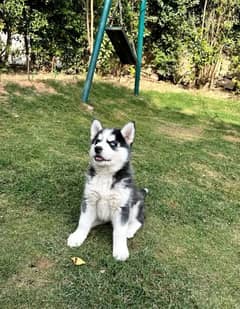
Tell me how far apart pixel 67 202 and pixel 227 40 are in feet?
29.1

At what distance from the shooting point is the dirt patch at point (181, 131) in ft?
24.3

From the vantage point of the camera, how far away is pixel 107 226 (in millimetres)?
3705

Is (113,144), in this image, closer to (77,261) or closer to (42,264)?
(77,261)

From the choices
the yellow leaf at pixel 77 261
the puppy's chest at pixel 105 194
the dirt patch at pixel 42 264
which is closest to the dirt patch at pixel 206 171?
the puppy's chest at pixel 105 194

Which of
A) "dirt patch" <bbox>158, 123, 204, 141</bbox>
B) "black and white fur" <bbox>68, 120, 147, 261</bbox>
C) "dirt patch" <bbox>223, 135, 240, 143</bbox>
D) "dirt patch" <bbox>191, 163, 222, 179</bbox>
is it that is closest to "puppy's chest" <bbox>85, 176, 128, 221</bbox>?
"black and white fur" <bbox>68, 120, 147, 261</bbox>

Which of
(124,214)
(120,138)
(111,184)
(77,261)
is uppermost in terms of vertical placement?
(120,138)

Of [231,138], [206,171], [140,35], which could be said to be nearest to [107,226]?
[206,171]

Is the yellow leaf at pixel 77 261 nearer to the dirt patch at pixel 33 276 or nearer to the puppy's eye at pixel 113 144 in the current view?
the dirt patch at pixel 33 276

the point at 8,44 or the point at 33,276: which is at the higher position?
the point at 8,44

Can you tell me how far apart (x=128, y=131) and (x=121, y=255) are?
927 mm

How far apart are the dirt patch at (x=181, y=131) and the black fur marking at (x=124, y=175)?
3954 mm

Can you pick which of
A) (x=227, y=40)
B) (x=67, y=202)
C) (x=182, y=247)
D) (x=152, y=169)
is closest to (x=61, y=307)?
(x=182, y=247)

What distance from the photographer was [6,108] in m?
6.98

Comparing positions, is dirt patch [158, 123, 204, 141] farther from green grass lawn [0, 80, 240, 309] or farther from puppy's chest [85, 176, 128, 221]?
puppy's chest [85, 176, 128, 221]
